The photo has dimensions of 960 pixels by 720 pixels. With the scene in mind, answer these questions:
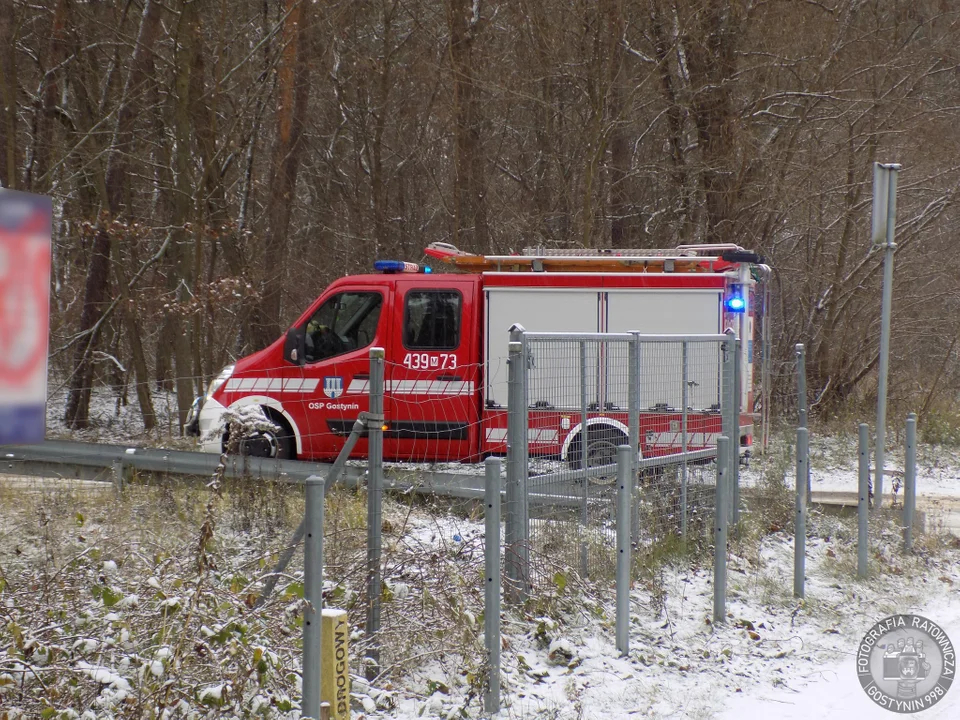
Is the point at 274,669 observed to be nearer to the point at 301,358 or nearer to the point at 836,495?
the point at 301,358

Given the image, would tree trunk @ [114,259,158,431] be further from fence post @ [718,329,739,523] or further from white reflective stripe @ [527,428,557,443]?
fence post @ [718,329,739,523]

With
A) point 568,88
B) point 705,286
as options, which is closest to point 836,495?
point 705,286

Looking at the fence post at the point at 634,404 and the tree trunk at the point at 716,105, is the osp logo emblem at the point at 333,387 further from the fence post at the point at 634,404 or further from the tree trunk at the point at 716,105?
the tree trunk at the point at 716,105

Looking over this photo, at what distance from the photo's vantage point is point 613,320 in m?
11.5

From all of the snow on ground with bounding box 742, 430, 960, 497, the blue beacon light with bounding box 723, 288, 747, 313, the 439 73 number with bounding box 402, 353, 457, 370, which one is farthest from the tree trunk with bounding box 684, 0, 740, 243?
the 439 73 number with bounding box 402, 353, 457, 370

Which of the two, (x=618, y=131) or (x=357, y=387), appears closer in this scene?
(x=357, y=387)

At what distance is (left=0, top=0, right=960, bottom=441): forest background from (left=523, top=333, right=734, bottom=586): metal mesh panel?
24.3 ft

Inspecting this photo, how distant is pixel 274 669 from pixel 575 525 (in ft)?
9.81

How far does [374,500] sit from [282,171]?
15506 millimetres

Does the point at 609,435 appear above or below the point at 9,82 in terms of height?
below

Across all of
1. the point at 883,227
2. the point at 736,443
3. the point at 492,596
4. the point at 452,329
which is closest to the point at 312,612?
the point at 492,596

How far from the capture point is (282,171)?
64.9 ft

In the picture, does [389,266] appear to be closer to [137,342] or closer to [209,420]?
[209,420]

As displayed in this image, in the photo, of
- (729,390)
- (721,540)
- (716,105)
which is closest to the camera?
(721,540)
